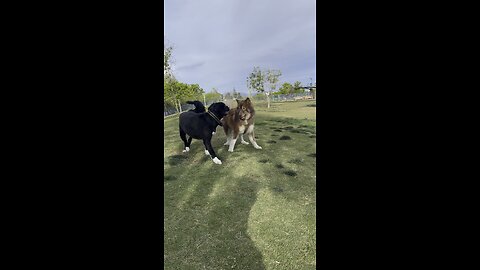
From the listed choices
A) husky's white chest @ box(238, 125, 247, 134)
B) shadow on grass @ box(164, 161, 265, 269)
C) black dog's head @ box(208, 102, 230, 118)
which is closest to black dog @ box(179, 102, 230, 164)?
black dog's head @ box(208, 102, 230, 118)

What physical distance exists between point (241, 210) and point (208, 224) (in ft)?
0.97

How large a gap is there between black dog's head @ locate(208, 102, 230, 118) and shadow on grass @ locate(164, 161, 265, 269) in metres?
1.16

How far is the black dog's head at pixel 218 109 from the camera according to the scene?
128 inches

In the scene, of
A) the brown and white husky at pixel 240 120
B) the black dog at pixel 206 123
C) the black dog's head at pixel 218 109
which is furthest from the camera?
the brown and white husky at pixel 240 120

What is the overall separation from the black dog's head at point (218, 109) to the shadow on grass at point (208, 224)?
3.80 feet

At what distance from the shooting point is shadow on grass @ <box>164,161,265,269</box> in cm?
124

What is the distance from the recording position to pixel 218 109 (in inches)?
129

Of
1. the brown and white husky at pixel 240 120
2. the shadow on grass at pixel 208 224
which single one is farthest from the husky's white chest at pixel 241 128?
the shadow on grass at pixel 208 224

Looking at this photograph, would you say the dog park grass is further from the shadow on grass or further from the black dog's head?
the black dog's head

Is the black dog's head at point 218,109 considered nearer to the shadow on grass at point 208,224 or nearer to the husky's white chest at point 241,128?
the husky's white chest at point 241,128

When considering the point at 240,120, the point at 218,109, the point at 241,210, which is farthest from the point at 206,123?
the point at 241,210

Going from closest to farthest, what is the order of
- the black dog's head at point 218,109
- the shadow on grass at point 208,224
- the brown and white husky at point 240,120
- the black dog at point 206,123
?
the shadow on grass at point 208,224, the black dog at point 206,123, the black dog's head at point 218,109, the brown and white husky at point 240,120
